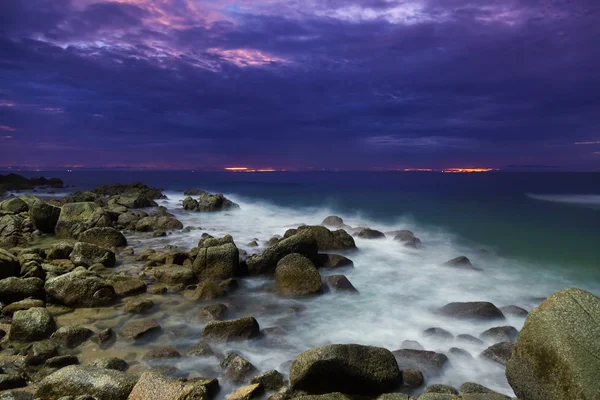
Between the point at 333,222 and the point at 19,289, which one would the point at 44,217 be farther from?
the point at 333,222

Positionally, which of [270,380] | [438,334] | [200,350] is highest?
[270,380]

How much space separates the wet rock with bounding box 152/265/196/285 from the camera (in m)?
9.88

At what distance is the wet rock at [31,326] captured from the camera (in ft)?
20.8

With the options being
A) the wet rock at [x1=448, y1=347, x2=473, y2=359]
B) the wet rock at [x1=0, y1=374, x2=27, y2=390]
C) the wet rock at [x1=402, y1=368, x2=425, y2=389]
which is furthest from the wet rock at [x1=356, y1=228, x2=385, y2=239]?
the wet rock at [x1=0, y1=374, x2=27, y2=390]

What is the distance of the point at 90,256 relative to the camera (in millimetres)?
11305

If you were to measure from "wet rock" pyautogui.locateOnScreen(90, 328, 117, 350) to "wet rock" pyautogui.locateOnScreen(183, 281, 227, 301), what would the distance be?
230 cm

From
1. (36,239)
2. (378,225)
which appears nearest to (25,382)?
(36,239)

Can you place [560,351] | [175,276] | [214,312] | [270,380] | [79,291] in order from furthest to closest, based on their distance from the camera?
[175,276]
[79,291]
[214,312]
[270,380]
[560,351]

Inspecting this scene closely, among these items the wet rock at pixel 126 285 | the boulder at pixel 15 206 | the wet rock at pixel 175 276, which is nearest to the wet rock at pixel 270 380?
the wet rock at pixel 126 285

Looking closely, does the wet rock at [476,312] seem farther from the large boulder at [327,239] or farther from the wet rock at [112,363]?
the wet rock at [112,363]

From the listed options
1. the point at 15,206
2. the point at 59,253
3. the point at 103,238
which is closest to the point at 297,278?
the point at 59,253

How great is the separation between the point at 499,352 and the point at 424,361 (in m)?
1.44

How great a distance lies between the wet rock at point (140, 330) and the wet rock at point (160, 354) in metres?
0.71

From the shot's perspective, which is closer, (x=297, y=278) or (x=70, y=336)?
(x=70, y=336)
